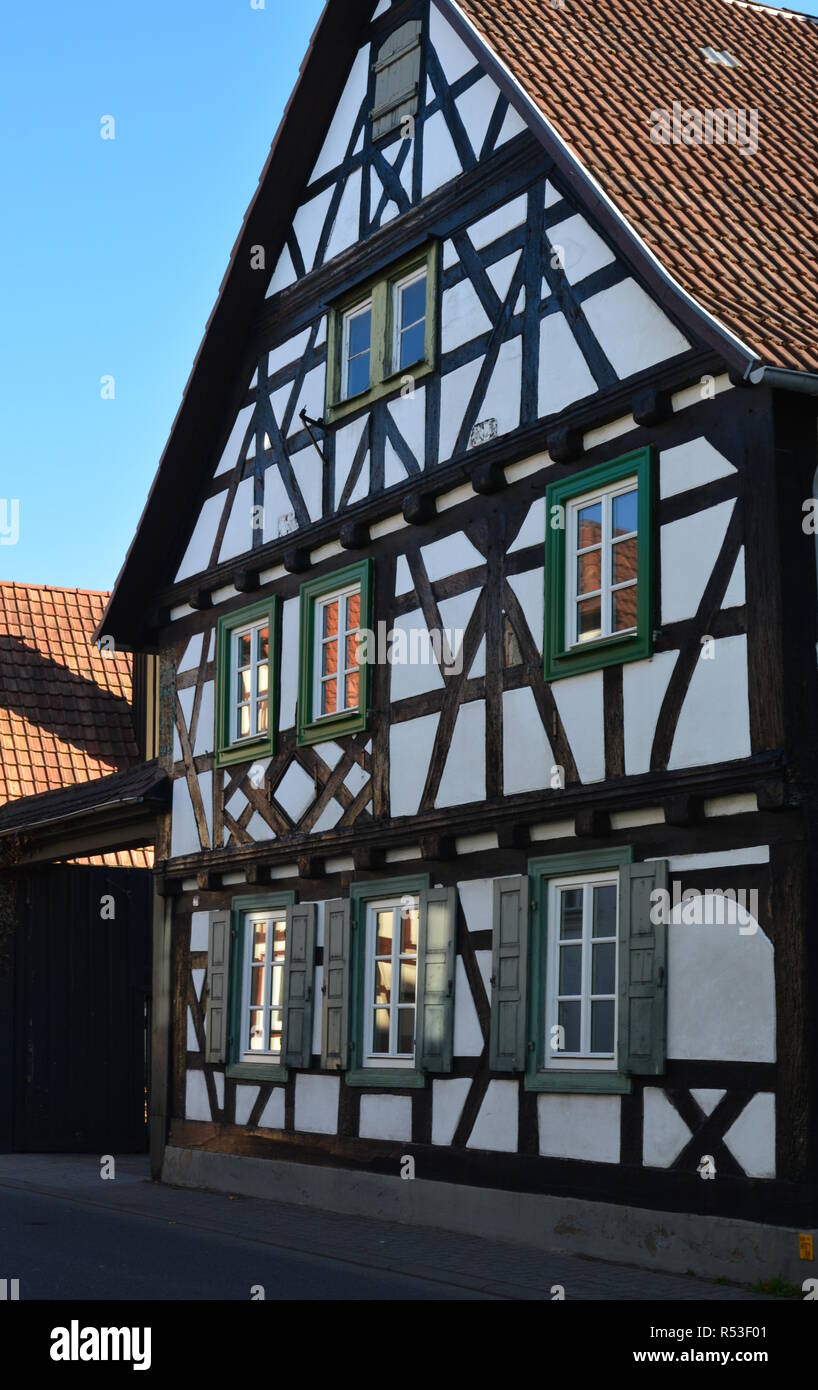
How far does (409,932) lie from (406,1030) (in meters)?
0.75

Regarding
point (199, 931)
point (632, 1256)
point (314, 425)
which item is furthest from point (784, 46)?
point (632, 1256)

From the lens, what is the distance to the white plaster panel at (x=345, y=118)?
16.4m

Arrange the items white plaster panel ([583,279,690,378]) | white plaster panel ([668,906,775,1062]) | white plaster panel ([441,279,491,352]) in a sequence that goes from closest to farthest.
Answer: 1. white plaster panel ([668,906,775,1062])
2. white plaster panel ([583,279,690,378])
3. white plaster panel ([441,279,491,352])

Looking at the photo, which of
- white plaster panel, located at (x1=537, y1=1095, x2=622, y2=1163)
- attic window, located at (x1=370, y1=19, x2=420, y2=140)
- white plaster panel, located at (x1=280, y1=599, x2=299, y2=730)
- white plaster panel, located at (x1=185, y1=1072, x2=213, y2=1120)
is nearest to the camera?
white plaster panel, located at (x1=537, y1=1095, x2=622, y2=1163)

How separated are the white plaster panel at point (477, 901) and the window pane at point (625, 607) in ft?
7.28

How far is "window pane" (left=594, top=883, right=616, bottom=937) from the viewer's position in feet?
40.3

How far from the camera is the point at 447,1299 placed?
1024 centimetres

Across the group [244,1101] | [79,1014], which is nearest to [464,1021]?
[244,1101]

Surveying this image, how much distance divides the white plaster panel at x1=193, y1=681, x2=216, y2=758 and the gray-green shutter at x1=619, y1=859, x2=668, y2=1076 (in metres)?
6.80

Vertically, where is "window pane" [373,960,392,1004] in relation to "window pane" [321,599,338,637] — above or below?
below

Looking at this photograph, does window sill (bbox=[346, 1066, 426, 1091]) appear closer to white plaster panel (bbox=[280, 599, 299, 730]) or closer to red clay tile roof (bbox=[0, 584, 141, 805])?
white plaster panel (bbox=[280, 599, 299, 730])

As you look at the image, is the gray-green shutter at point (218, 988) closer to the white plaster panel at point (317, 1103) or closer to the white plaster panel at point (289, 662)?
the white plaster panel at point (317, 1103)

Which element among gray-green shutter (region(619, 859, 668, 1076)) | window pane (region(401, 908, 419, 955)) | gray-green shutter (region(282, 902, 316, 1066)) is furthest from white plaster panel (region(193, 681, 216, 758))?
gray-green shutter (region(619, 859, 668, 1076))

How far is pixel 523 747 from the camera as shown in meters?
13.1
